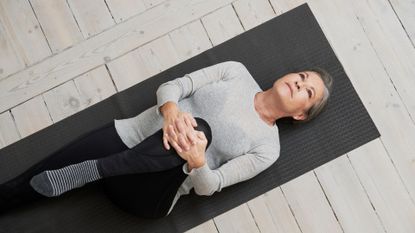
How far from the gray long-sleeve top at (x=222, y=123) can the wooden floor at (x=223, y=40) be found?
0.25 m

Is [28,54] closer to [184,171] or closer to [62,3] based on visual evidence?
[62,3]

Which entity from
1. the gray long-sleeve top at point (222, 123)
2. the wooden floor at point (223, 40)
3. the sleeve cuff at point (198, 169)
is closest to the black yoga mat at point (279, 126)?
the wooden floor at point (223, 40)

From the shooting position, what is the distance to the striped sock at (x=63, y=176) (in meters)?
1.45

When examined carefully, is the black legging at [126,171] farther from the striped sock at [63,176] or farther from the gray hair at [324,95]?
the gray hair at [324,95]

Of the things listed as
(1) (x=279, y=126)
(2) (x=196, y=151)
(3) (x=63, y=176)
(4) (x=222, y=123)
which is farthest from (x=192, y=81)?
(3) (x=63, y=176)

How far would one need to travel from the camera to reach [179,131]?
1.40 m

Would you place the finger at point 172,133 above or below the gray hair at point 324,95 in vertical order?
above

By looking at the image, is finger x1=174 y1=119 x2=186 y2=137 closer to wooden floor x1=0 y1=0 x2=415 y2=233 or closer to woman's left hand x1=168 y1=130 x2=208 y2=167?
woman's left hand x1=168 y1=130 x2=208 y2=167

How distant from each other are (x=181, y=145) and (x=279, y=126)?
0.50 meters

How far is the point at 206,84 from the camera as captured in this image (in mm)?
1578

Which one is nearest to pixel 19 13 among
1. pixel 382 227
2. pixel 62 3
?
pixel 62 3

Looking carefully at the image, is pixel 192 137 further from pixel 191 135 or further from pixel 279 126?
pixel 279 126

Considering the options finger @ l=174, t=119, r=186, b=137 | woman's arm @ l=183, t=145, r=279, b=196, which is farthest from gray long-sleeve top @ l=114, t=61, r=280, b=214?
finger @ l=174, t=119, r=186, b=137

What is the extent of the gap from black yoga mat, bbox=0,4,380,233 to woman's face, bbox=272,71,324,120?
0.22 meters
